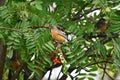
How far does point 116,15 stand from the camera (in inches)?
32.0

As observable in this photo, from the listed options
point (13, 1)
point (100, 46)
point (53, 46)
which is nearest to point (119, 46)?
point (100, 46)

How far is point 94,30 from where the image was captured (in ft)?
3.42

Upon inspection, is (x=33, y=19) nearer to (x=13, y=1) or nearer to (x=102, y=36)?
(x=13, y=1)

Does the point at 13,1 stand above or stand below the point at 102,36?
above

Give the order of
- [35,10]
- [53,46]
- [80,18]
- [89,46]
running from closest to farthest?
[53,46], [35,10], [89,46], [80,18]

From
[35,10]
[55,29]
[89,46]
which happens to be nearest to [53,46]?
[55,29]

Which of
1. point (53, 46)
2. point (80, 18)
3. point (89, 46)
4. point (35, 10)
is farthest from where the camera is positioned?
point (80, 18)

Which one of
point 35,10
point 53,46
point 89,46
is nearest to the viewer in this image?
point 53,46

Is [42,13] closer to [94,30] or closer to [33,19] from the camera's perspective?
[33,19]

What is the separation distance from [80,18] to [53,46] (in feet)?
1.29

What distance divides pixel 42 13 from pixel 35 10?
0.02 metres

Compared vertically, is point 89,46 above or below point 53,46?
below

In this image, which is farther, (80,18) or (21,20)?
(80,18)

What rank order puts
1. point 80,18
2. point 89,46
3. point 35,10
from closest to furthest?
point 35,10 → point 89,46 → point 80,18
